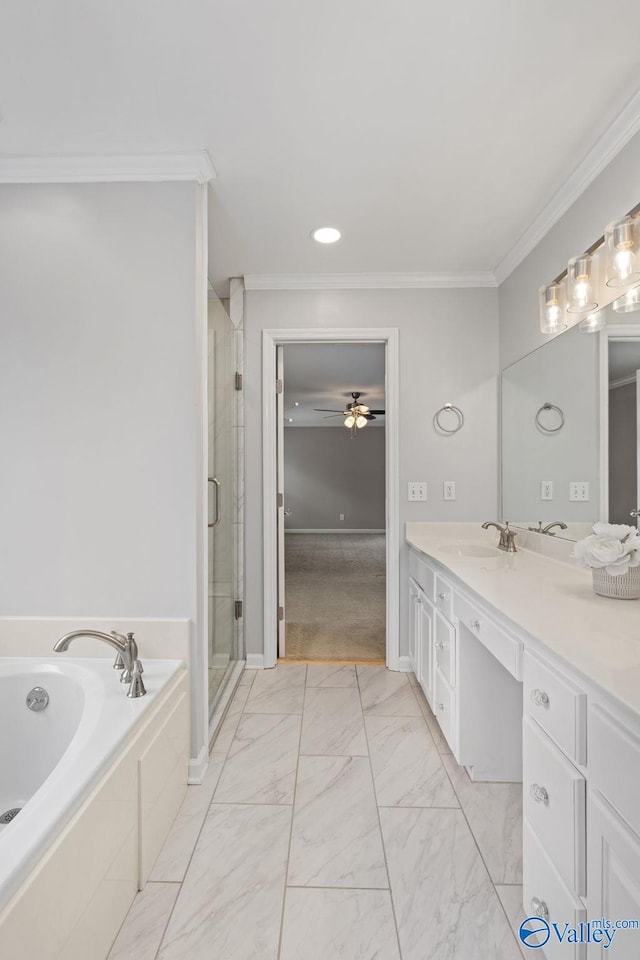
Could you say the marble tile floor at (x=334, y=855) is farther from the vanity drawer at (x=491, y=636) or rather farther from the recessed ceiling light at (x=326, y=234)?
the recessed ceiling light at (x=326, y=234)

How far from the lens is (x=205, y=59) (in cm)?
148

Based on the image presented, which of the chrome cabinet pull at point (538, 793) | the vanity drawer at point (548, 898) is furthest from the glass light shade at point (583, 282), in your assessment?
the vanity drawer at point (548, 898)

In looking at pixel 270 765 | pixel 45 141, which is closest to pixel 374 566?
pixel 270 765

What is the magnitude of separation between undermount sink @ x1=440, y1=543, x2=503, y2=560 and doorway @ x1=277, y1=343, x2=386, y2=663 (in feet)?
3.32

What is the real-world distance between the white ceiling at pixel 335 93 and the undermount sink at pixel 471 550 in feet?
5.44

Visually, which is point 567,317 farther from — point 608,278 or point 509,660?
point 509,660

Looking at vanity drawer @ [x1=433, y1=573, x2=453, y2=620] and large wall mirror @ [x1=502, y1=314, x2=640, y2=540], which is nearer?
large wall mirror @ [x1=502, y1=314, x2=640, y2=540]

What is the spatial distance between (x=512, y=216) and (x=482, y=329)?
762 mm

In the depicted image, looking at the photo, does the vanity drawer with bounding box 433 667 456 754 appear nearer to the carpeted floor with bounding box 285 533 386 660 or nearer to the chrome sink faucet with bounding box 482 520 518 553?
the chrome sink faucet with bounding box 482 520 518 553

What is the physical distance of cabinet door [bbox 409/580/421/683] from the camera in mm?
2760

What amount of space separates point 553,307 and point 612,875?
202cm

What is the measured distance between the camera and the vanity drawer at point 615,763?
0.89 meters

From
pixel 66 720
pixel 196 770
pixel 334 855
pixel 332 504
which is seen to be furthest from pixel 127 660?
pixel 332 504

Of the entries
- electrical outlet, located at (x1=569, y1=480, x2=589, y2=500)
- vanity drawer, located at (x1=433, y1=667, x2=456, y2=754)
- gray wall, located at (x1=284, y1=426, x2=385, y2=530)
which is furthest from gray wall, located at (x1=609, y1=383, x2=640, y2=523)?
gray wall, located at (x1=284, y1=426, x2=385, y2=530)
